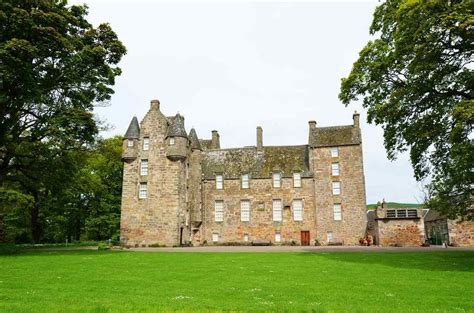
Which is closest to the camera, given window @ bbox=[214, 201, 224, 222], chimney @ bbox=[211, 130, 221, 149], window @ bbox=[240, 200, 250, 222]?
window @ bbox=[240, 200, 250, 222]

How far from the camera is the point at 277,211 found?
152 ft

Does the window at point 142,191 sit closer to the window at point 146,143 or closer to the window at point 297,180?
the window at point 146,143

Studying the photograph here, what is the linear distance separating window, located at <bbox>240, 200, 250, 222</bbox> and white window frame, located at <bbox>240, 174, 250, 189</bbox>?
1793 mm

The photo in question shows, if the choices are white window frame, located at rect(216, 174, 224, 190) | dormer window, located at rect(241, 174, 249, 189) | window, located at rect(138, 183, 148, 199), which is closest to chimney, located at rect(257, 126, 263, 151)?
dormer window, located at rect(241, 174, 249, 189)

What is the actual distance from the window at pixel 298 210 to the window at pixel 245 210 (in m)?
5.41

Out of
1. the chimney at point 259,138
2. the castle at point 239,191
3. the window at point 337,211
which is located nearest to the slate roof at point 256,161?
the castle at point 239,191

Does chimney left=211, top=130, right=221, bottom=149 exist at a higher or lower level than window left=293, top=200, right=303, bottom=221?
higher

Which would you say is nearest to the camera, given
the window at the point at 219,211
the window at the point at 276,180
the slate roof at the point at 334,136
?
the slate roof at the point at 334,136

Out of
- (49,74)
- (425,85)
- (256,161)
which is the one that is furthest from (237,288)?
(256,161)

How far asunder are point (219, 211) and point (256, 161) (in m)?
7.68

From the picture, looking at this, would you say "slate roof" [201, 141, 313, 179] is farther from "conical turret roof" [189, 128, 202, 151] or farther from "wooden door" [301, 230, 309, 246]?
"wooden door" [301, 230, 309, 246]

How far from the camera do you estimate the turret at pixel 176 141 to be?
4325 centimetres

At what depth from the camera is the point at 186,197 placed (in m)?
45.0

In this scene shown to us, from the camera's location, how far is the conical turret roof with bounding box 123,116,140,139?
44.8 m
